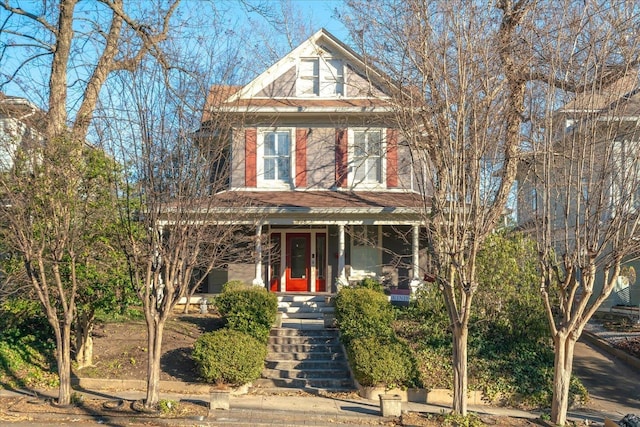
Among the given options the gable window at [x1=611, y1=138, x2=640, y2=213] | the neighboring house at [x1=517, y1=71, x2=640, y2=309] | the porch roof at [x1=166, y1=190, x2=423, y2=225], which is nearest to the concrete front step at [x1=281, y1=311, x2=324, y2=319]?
A: the porch roof at [x1=166, y1=190, x2=423, y2=225]

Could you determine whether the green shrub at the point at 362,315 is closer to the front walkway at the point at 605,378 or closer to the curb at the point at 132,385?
the curb at the point at 132,385

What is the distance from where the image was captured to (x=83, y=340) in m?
11.8

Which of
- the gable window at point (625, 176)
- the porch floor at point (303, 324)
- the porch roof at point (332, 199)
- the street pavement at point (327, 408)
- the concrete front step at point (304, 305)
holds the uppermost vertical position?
the porch roof at point (332, 199)

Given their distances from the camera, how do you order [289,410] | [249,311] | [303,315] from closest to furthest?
[289,410] < [249,311] < [303,315]

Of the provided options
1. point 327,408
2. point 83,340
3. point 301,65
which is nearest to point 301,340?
point 327,408

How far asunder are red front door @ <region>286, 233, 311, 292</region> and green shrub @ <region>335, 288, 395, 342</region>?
609 cm

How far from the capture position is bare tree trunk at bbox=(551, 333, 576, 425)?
9055 mm

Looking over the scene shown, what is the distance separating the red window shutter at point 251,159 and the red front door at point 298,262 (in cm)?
222

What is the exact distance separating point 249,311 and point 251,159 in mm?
6802

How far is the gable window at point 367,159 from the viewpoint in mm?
18859

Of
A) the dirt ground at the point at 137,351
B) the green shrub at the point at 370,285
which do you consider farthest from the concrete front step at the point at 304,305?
the dirt ground at the point at 137,351

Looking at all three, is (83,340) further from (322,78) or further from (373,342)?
(322,78)

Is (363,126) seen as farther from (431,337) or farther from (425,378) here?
(425,378)

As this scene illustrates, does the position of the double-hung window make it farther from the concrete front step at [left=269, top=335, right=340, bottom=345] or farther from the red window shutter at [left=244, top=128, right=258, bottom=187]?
the concrete front step at [left=269, top=335, right=340, bottom=345]
